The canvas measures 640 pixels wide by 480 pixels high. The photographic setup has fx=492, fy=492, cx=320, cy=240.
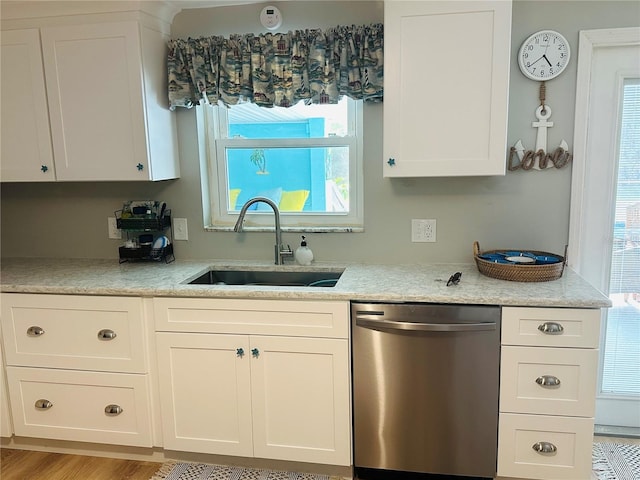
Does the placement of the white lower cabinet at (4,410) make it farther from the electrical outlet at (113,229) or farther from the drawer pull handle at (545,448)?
the drawer pull handle at (545,448)

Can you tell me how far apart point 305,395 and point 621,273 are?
5.42 ft

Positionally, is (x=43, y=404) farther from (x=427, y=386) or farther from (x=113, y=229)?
(x=427, y=386)

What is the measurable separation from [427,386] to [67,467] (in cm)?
174

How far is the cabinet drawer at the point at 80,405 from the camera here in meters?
2.27

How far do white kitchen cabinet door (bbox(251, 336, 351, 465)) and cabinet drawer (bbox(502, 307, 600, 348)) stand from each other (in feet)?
2.18

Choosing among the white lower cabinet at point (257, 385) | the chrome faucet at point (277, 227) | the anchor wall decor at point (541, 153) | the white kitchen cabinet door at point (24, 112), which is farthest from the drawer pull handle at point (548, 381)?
the white kitchen cabinet door at point (24, 112)

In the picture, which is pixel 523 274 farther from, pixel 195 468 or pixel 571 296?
pixel 195 468

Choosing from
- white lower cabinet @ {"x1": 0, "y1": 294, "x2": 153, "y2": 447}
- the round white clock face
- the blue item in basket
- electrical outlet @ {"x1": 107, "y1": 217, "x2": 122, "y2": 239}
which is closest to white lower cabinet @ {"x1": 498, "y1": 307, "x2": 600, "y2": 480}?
the blue item in basket

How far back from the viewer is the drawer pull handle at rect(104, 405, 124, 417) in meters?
2.29

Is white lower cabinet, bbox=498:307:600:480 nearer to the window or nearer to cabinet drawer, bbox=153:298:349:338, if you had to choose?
cabinet drawer, bbox=153:298:349:338

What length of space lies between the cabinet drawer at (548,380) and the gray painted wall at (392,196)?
0.64m

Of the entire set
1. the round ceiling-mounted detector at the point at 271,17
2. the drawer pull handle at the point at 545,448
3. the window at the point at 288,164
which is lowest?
the drawer pull handle at the point at 545,448

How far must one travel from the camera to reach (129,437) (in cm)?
231

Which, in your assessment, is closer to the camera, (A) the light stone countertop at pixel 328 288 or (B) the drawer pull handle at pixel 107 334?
(A) the light stone countertop at pixel 328 288
